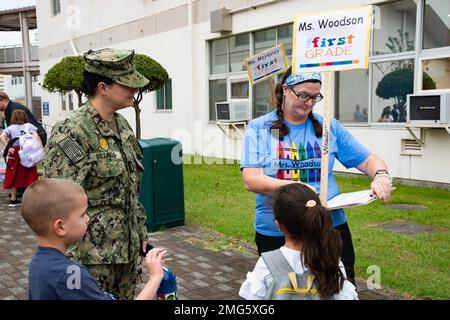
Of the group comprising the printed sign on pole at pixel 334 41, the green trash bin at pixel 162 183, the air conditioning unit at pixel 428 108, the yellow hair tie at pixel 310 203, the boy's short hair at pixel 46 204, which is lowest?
the green trash bin at pixel 162 183

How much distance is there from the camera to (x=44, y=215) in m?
1.88

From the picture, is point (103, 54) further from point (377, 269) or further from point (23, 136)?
point (23, 136)

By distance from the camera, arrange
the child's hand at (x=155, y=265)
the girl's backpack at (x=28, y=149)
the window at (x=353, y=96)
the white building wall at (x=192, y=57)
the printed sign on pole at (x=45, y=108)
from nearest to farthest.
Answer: the child's hand at (x=155, y=265), the girl's backpack at (x=28, y=149), the white building wall at (x=192, y=57), the window at (x=353, y=96), the printed sign on pole at (x=45, y=108)

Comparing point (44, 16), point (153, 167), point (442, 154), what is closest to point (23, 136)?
point (153, 167)

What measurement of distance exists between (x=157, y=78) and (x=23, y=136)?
442 cm

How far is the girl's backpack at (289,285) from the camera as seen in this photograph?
80.0 inches

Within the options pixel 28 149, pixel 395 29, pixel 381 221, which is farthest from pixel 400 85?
pixel 28 149

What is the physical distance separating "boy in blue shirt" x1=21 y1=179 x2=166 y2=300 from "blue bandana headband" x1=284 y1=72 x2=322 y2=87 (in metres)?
1.35

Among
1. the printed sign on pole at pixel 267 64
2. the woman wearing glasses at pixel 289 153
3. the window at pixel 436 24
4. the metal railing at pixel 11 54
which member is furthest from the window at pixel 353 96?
the metal railing at pixel 11 54

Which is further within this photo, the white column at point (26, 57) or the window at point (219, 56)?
the white column at point (26, 57)

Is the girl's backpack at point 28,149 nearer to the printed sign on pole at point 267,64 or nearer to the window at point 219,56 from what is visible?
the printed sign on pole at point 267,64

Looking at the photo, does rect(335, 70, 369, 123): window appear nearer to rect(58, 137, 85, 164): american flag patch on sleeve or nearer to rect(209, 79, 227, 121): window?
rect(209, 79, 227, 121): window

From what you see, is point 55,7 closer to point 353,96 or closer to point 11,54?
point 11,54

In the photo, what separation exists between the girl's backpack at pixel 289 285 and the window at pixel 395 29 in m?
7.55
